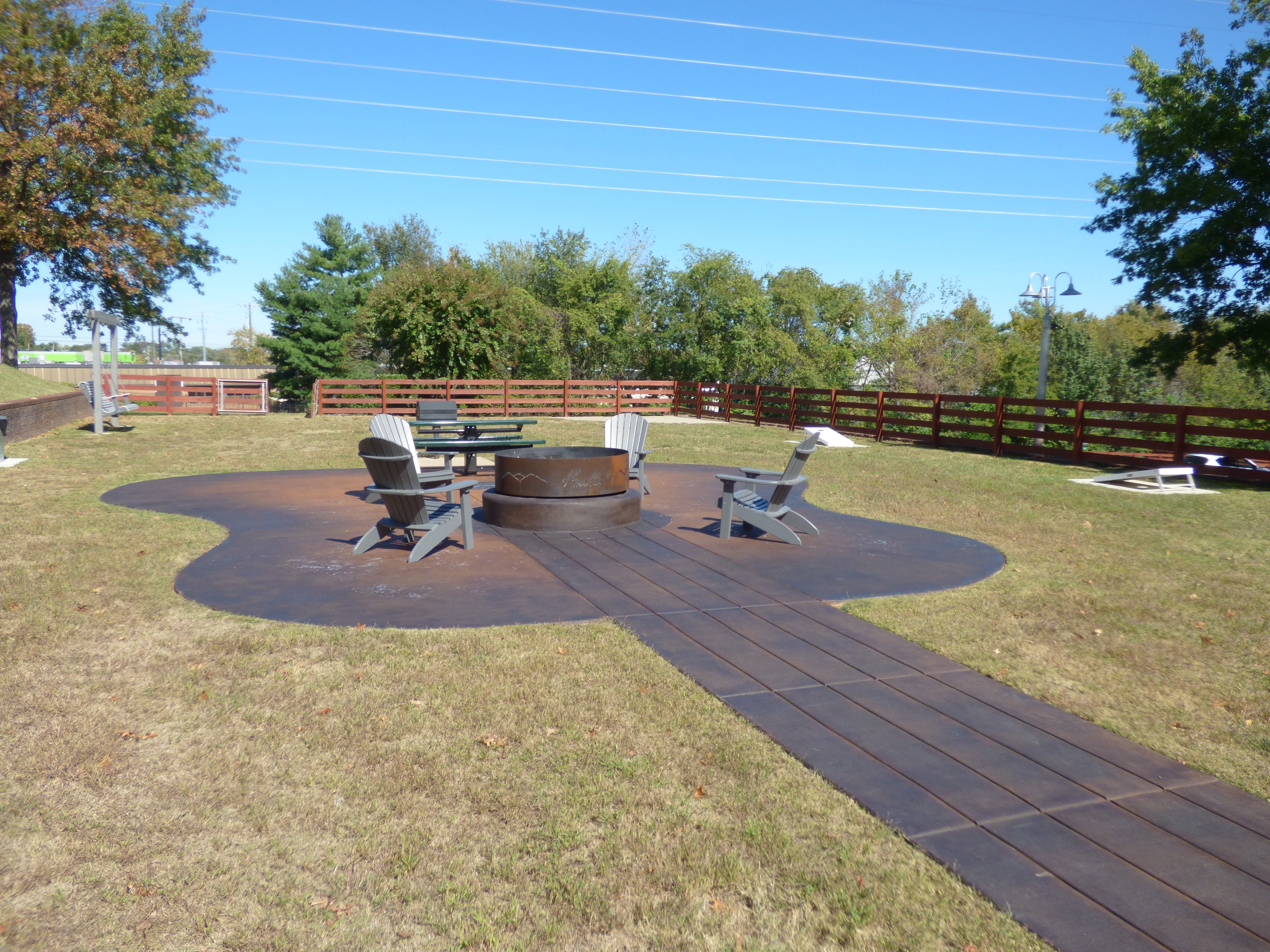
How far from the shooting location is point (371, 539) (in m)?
7.23

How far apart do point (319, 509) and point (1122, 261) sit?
760 inches

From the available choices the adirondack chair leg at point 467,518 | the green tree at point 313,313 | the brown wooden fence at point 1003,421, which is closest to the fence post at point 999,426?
the brown wooden fence at point 1003,421

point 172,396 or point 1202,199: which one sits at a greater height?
point 1202,199

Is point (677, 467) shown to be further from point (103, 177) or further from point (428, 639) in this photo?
point (103, 177)

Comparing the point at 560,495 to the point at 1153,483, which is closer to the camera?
the point at 560,495

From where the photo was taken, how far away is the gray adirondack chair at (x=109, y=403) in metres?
17.8

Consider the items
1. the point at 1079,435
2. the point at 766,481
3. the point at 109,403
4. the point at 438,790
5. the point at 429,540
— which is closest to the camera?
the point at 438,790

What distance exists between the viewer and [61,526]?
8234 mm

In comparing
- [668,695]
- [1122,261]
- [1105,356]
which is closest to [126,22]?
[1122,261]

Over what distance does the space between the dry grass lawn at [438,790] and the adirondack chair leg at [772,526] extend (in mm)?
1835

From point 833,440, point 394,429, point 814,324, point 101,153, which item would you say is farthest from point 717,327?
point 394,429

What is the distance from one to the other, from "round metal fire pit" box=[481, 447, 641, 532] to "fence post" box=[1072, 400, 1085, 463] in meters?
11.3

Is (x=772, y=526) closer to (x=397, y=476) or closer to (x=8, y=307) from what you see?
(x=397, y=476)

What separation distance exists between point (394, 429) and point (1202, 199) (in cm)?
1732
